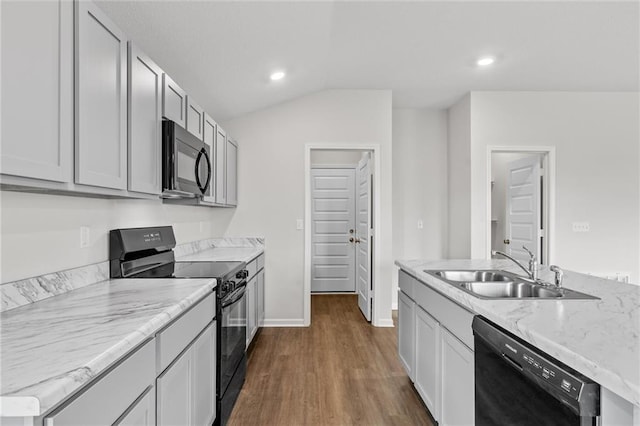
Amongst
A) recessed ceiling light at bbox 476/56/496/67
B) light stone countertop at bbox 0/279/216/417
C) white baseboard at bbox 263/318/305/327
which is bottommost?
white baseboard at bbox 263/318/305/327

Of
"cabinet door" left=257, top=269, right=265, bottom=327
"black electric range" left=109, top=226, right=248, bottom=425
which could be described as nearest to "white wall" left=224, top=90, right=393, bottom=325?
"cabinet door" left=257, top=269, right=265, bottom=327

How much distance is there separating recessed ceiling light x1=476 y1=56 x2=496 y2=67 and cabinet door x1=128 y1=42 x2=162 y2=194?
112 inches

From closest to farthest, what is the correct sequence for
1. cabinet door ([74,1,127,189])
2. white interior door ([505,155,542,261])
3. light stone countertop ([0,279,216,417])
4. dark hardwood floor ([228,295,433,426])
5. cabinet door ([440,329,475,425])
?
1. light stone countertop ([0,279,216,417])
2. cabinet door ([74,1,127,189])
3. cabinet door ([440,329,475,425])
4. dark hardwood floor ([228,295,433,426])
5. white interior door ([505,155,542,261])

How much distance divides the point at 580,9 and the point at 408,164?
93.9 inches

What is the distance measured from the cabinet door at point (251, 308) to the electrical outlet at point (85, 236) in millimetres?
1377

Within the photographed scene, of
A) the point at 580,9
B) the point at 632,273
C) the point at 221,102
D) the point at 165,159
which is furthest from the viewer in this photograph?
the point at 632,273

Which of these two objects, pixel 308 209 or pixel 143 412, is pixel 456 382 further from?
pixel 308 209

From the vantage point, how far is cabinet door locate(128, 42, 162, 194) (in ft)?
5.16

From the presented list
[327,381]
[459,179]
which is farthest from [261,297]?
[459,179]

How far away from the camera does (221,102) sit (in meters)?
3.44

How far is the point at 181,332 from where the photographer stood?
55.3 inches

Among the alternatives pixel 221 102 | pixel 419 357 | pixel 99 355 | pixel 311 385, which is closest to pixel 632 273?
pixel 419 357

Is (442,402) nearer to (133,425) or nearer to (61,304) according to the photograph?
(133,425)

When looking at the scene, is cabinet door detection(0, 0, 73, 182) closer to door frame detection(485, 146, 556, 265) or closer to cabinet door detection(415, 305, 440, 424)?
cabinet door detection(415, 305, 440, 424)
